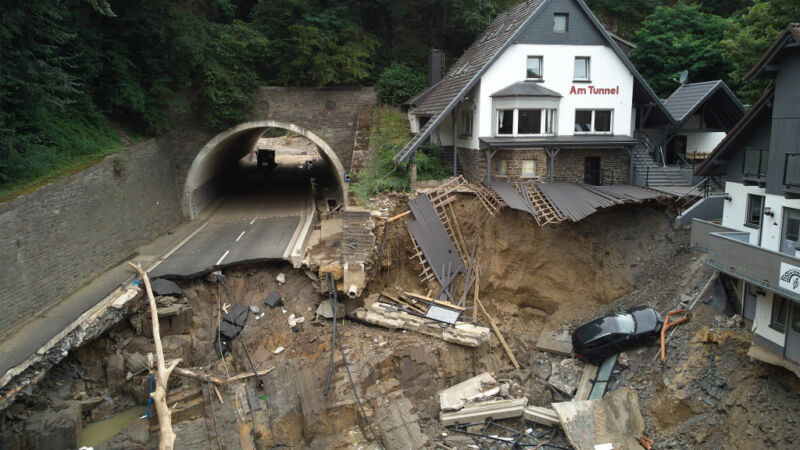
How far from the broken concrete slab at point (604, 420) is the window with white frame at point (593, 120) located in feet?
38.5

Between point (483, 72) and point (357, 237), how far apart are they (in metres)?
8.47

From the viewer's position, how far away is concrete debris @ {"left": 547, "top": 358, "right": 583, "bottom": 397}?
16.4 meters

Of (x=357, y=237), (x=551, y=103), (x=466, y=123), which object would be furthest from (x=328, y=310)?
(x=551, y=103)

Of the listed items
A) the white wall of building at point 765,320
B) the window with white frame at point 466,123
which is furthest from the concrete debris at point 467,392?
the window with white frame at point 466,123

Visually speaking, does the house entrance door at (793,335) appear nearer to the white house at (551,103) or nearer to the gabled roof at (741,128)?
the gabled roof at (741,128)

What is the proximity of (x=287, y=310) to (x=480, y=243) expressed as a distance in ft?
25.2

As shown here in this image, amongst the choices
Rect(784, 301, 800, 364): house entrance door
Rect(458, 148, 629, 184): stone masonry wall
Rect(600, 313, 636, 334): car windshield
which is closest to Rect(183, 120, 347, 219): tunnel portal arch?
Rect(458, 148, 629, 184): stone masonry wall

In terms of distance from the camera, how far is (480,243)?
2059 cm

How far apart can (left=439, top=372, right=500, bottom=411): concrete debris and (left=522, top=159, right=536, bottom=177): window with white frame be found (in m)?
9.30

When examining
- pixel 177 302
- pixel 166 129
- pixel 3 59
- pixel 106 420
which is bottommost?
pixel 106 420

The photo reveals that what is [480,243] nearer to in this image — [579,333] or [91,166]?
[579,333]

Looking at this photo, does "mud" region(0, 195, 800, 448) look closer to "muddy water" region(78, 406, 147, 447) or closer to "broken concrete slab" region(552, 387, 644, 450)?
"muddy water" region(78, 406, 147, 447)

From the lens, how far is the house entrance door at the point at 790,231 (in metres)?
13.7

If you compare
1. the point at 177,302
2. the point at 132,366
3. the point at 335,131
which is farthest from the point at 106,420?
the point at 335,131
